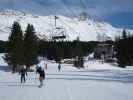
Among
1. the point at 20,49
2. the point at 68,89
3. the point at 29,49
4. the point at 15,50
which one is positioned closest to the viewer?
the point at 68,89

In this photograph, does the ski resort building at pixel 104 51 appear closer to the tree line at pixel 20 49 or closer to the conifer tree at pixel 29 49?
the conifer tree at pixel 29 49

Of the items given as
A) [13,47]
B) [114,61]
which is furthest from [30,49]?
[114,61]

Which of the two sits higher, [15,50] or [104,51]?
[104,51]

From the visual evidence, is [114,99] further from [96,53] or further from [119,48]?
[96,53]

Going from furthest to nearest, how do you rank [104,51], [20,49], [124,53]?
[104,51], [124,53], [20,49]

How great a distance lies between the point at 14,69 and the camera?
69812mm

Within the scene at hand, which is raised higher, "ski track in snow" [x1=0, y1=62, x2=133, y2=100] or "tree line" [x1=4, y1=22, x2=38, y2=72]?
"tree line" [x1=4, y1=22, x2=38, y2=72]

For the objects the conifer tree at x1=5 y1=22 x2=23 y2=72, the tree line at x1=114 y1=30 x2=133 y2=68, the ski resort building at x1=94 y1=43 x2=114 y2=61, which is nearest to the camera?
the conifer tree at x1=5 y1=22 x2=23 y2=72

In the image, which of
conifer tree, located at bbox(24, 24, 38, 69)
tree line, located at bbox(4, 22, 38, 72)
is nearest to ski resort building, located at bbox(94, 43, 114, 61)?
conifer tree, located at bbox(24, 24, 38, 69)

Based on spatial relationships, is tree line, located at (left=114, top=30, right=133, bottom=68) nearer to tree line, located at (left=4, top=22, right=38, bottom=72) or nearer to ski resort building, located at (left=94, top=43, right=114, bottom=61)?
ski resort building, located at (left=94, top=43, right=114, bottom=61)

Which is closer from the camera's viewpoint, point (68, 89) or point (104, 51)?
point (68, 89)

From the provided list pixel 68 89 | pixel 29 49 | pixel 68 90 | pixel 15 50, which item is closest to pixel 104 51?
pixel 29 49

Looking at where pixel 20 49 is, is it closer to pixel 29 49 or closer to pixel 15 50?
pixel 15 50

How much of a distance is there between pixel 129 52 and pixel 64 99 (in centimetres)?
9061
